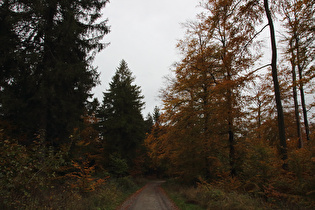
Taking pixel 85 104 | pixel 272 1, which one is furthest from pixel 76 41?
pixel 272 1

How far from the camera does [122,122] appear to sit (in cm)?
2220

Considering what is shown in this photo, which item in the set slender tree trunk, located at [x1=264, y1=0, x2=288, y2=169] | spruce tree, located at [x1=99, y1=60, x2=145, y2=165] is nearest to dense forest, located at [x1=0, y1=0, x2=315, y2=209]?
slender tree trunk, located at [x1=264, y1=0, x2=288, y2=169]

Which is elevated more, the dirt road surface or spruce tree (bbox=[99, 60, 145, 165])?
spruce tree (bbox=[99, 60, 145, 165])

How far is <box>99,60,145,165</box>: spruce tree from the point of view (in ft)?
75.0

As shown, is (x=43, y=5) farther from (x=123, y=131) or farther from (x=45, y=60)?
(x=123, y=131)

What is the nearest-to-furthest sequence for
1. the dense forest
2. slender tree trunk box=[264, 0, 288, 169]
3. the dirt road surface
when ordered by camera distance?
1. the dense forest
2. slender tree trunk box=[264, 0, 288, 169]
3. the dirt road surface

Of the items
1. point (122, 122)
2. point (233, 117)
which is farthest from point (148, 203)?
point (122, 122)

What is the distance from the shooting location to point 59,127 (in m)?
9.98

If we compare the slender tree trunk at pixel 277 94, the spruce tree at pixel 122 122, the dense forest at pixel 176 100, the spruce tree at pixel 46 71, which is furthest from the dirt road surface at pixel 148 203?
the spruce tree at pixel 122 122

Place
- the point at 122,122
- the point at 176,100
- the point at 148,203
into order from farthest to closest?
the point at 122,122
the point at 176,100
the point at 148,203

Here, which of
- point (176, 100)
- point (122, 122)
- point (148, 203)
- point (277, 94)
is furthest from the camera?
point (122, 122)

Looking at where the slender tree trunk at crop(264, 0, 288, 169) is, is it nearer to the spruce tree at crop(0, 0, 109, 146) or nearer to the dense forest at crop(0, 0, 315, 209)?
the dense forest at crop(0, 0, 315, 209)

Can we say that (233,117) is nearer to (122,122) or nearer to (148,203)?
(148,203)

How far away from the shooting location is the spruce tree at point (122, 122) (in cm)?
2286
